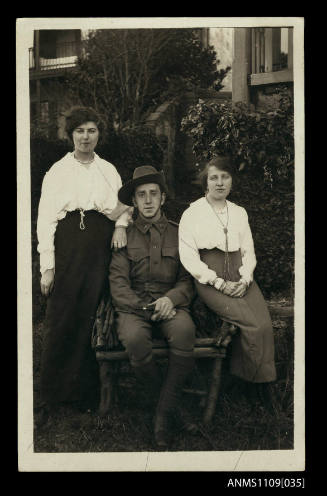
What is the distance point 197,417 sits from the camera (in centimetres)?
451

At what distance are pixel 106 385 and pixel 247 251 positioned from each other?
1.57m

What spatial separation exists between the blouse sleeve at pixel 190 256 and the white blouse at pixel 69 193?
19.6 inches

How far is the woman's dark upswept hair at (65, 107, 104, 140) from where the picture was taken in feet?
15.1

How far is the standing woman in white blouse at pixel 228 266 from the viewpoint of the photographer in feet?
14.8

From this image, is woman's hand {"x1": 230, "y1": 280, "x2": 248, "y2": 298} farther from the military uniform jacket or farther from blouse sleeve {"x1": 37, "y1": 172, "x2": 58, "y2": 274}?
blouse sleeve {"x1": 37, "y1": 172, "x2": 58, "y2": 274}

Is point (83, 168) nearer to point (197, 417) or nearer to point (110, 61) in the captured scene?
point (110, 61)

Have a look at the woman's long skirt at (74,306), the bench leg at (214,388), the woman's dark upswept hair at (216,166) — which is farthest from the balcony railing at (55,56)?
the bench leg at (214,388)

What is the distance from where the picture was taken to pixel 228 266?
15.1 feet

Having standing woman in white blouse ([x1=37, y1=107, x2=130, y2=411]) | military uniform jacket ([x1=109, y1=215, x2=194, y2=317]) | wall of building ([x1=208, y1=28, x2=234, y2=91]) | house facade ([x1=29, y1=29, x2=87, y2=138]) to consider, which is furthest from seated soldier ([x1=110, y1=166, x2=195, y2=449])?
wall of building ([x1=208, y1=28, x2=234, y2=91])

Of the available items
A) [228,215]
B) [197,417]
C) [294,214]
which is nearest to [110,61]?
[228,215]

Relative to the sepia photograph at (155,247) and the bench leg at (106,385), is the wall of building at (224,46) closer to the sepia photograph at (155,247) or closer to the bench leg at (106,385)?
the sepia photograph at (155,247)

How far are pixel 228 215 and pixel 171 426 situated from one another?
1.74m

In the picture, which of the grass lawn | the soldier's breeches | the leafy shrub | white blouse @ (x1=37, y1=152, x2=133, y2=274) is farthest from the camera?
the leafy shrub

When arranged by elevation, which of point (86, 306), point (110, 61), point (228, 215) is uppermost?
point (110, 61)
